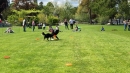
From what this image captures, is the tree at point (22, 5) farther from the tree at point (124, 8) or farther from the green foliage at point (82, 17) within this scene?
the tree at point (124, 8)

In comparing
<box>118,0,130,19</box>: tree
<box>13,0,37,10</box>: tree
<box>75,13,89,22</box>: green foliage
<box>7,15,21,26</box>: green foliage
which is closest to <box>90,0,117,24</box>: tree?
<box>118,0,130,19</box>: tree

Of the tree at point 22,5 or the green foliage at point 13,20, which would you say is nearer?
the green foliage at point 13,20

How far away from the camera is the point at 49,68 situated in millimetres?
9977

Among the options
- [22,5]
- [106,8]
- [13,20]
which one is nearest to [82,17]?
[106,8]

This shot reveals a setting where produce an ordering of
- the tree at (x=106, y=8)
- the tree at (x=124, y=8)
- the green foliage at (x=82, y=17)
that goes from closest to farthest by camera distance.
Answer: the tree at (x=106, y=8)
the tree at (x=124, y=8)
the green foliage at (x=82, y=17)

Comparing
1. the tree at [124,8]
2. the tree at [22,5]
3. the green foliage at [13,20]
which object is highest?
the tree at [22,5]

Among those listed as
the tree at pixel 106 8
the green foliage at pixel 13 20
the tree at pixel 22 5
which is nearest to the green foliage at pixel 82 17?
the tree at pixel 106 8

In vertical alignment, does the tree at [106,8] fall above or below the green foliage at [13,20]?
above

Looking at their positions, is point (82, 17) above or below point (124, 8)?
below

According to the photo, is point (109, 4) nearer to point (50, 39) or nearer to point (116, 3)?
point (116, 3)

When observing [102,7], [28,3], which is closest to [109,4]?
[102,7]

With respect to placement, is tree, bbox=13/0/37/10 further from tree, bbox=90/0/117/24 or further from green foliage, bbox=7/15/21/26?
green foliage, bbox=7/15/21/26

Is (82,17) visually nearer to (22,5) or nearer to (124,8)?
(124,8)

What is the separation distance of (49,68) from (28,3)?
3593 inches
